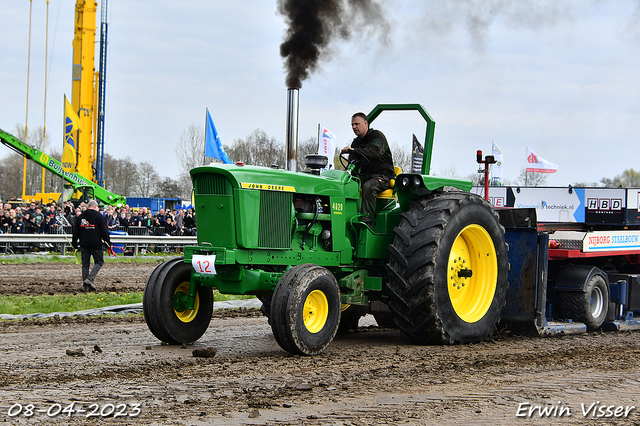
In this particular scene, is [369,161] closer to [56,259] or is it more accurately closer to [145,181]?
[56,259]

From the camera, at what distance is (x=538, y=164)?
2964 cm

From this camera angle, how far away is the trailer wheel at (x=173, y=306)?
7.19 meters

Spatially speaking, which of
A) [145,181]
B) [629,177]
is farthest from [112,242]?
[629,177]

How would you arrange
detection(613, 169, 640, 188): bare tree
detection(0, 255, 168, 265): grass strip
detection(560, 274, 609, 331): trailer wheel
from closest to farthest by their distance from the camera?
detection(560, 274, 609, 331): trailer wheel < detection(0, 255, 168, 265): grass strip < detection(613, 169, 640, 188): bare tree

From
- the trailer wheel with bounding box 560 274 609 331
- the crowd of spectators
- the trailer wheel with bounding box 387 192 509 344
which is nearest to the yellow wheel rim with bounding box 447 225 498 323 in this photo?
the trailer wheel with bounding box 387 192 509 344

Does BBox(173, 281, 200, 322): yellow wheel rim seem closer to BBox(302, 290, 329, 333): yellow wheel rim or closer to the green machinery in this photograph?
BBox(302, 290, 329, 333): yellow wheel rim

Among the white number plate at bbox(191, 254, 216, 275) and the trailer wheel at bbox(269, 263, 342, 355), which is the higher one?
the white number plate at bbox(191, 254, 216, 275)

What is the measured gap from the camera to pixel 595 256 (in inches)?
380

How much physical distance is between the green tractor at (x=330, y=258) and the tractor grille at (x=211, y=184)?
0.5 inches

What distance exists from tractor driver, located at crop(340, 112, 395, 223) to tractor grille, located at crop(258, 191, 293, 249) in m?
1.04

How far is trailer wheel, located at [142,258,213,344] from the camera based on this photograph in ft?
23.6

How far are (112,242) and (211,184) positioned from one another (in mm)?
15099

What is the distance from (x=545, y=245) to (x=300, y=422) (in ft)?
17.1

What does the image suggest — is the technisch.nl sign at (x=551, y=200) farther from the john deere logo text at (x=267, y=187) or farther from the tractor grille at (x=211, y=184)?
the tractor grille at (x=211, y=184)
